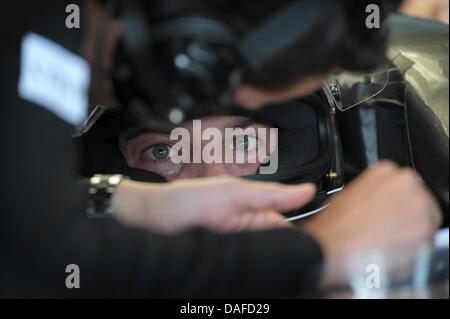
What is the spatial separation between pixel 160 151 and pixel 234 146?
157mm

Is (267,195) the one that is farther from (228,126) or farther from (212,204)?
(228,126)

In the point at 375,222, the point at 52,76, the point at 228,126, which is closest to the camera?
the point at 52,76

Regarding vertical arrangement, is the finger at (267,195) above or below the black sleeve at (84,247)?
above

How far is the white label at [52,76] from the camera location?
411 millimetres

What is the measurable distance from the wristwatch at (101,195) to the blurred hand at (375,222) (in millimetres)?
209

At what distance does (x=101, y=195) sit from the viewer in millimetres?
574

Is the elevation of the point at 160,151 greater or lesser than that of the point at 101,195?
greater

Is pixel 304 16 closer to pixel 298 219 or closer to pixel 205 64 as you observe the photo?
pixel 205 64

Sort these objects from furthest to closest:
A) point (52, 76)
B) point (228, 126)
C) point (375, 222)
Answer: point (228, 126), point (375, 222), point (52, 76)

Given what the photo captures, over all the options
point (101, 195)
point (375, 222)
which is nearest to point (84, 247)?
point (101, 195)

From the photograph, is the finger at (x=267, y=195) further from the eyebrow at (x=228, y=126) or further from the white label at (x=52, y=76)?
the eyebrow at (x=228, y=126)

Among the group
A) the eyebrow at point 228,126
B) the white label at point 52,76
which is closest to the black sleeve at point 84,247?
the white label at point 52,76
